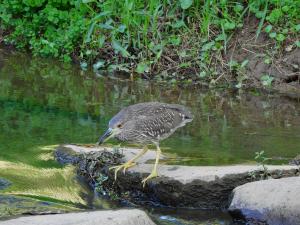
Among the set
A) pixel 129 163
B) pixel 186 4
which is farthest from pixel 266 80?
pixel 129 163

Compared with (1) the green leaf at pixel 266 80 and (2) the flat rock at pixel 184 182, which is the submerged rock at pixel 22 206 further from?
(1) the green leaf at pixel 266 80

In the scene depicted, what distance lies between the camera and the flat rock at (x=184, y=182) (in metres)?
6.50

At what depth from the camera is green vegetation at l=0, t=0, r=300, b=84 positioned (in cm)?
1118

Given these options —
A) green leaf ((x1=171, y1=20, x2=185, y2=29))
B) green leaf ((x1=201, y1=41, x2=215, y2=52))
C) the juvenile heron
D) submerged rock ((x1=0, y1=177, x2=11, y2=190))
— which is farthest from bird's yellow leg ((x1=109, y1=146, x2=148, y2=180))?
green leaf ((x1=171, y1=20, x2=185, y2=29))

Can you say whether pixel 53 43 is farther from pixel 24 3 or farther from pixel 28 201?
pixel 28 201

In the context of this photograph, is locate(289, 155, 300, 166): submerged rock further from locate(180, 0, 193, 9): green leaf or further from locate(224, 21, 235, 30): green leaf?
locate(180, 0, 193, 9): green leaf

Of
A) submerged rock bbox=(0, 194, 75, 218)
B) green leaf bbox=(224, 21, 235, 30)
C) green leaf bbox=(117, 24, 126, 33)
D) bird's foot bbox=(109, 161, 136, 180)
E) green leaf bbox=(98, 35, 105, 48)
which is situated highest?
green leaf bbox=(224, 21, 235, 30)

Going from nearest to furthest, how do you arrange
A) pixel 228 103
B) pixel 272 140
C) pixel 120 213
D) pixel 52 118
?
pixel 120 213 < pixel 272 140 < pixel 52 118 < pixel 228 103

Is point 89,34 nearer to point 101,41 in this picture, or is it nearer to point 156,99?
point 101,41

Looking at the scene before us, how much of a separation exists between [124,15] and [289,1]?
236 cm

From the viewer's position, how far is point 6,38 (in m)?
13.7

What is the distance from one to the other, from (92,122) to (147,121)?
7.41 ft

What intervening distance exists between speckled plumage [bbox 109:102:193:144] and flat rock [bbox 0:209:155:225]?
1.17m

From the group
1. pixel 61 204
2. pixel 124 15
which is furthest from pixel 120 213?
pixel 124 15
